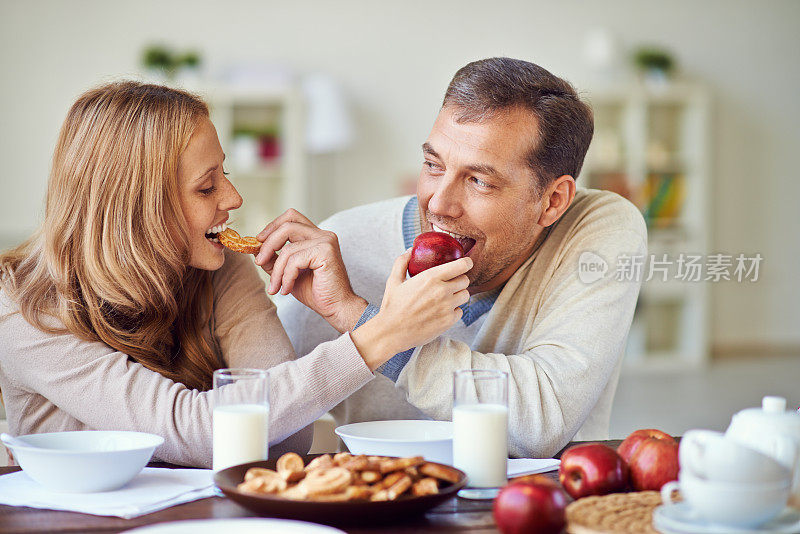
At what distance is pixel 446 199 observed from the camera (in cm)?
184

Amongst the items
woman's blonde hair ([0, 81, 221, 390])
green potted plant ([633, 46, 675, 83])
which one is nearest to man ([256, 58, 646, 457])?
woman's blonde hair ([0, 81, 221, 390])

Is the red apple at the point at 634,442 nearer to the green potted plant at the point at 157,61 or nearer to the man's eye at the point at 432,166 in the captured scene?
the man's eye at the point at 432,166

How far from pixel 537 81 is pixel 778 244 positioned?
20.8 feet

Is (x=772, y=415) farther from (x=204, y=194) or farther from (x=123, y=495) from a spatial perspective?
(x=204, y=194)

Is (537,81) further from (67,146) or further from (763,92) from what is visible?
(763,92)

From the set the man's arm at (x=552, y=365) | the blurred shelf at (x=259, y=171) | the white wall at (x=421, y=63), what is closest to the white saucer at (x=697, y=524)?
the man's arm at (x=552, y=365)

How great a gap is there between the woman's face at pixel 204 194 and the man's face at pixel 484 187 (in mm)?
437

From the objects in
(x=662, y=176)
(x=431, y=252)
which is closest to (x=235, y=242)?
(x=431, y=252)

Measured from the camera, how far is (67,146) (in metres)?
1.65

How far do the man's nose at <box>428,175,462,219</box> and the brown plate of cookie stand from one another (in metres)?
0.80

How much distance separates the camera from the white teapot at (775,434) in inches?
41.6

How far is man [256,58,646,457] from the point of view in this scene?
5.23 feet

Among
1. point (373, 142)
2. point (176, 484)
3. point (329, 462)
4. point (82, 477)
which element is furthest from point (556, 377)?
point (373, 142)

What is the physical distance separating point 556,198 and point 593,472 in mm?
923
